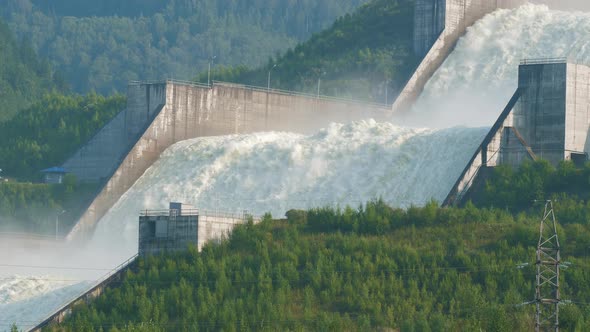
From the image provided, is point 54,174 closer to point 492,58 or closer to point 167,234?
point 492,58

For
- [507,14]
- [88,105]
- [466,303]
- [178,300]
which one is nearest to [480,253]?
[466,303]

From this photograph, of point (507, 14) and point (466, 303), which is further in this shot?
point (507, 14)

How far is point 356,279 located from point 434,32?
3990 centimetres

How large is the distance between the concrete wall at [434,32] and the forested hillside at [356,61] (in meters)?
0.77

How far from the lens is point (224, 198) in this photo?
9038cm

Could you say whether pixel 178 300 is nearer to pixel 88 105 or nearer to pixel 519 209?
pixel 519 209

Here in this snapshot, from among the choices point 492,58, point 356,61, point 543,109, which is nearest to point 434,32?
point 492,58

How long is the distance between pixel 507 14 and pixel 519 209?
33187 millimetres

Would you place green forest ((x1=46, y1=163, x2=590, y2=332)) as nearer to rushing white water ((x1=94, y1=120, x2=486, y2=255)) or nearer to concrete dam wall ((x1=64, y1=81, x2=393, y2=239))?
rushing white water ((x1=94, y1=120, x2=486, y2=255))

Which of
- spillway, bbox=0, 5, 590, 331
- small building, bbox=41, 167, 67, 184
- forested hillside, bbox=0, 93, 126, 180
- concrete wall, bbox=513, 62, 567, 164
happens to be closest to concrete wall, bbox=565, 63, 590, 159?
concrete wall, bbox=513, 62, 567, 164

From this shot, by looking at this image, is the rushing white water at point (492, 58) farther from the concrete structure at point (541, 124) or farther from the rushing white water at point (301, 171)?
the concrete structure at point (541, 124)

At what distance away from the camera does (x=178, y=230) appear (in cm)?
7512

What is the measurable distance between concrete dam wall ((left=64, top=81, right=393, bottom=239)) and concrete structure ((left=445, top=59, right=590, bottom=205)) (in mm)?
19543

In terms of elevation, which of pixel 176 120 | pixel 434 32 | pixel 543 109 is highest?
pixel 434 32
